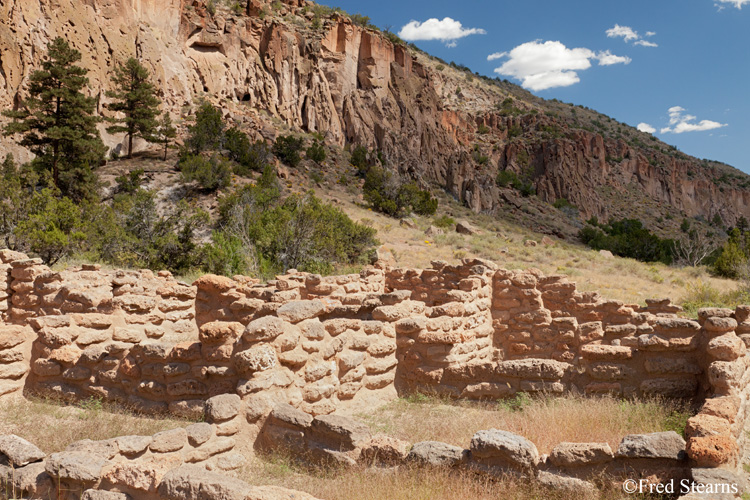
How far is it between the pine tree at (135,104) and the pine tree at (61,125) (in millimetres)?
5996

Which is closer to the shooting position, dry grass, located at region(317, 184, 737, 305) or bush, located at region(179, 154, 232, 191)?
dry grass, located at region(317, 184, 737, 305)

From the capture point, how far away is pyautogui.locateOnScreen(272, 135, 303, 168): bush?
122ft

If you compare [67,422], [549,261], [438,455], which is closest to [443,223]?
[549,261]

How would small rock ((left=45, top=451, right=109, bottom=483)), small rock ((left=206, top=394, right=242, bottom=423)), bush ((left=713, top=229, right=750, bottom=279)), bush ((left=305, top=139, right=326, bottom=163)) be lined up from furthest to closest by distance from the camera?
bush ((left=305, top=139, right=326, bottom=163))
bush ((left=713, top=229, right=750, bottom=279))
small rock ((left=206, top=394, right=242, bottom=423))
small rock ((left=45, top=451, right=109, bottom=483))

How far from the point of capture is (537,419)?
5.26 m

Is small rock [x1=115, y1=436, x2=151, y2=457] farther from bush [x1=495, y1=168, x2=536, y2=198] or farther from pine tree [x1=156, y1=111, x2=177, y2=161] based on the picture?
bush [x1=495, y1=168, x2=536, y2=198]

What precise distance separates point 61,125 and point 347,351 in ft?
86.7

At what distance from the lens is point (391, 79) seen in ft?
188

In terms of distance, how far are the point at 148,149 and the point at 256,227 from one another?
2131 centimetres

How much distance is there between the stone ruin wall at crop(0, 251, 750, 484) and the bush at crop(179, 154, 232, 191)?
18.6 metres

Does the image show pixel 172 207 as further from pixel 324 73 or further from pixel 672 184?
pixel 672 184

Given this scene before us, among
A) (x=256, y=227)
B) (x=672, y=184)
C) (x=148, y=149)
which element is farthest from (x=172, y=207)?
(x=672, y=184)

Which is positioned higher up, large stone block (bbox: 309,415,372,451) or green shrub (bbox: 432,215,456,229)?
green shrub (bbox: 432,215,456,229)

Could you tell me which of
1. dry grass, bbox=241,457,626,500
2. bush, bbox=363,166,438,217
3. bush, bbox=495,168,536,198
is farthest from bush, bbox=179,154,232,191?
bush, bbox=495,168,536,198
